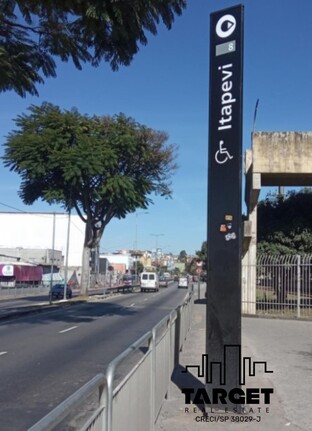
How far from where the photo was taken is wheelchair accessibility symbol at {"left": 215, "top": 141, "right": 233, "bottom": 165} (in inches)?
273

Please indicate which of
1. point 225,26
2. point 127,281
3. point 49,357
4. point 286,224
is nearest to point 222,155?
point 225,26

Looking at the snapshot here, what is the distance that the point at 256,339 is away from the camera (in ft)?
50.4

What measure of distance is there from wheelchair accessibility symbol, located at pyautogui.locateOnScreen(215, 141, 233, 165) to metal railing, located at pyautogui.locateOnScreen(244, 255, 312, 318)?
1565 cm

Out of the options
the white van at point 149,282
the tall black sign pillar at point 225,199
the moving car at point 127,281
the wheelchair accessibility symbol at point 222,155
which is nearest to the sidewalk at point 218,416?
the tall black sign pillar at point 225,199

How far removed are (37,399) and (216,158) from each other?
4.41 meters

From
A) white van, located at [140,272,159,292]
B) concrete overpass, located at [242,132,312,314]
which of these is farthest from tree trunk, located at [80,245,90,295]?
concrete overpass, located at [242,132,312,314]

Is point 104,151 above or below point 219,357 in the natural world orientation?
above

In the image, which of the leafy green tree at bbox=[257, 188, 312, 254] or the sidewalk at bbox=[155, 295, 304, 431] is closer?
the sidewalk at bbox=[155, 295, 304, 431]

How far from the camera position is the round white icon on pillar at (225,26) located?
23.3 ft

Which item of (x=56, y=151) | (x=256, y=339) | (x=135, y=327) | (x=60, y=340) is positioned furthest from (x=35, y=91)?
(x=56, y=151)

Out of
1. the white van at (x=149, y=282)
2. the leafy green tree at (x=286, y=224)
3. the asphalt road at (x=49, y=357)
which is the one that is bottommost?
the asphalt road at (x=49, y=357)

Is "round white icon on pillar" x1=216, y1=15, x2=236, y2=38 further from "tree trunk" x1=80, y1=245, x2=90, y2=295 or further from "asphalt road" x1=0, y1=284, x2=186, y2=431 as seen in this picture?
"tree trunk" x1=80, y1=245, x2=90, y2=295

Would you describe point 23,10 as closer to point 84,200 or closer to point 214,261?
point 214,261

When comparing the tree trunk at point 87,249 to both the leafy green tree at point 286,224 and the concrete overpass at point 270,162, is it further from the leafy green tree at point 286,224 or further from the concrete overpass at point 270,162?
the concrete overpass at point 270,162
